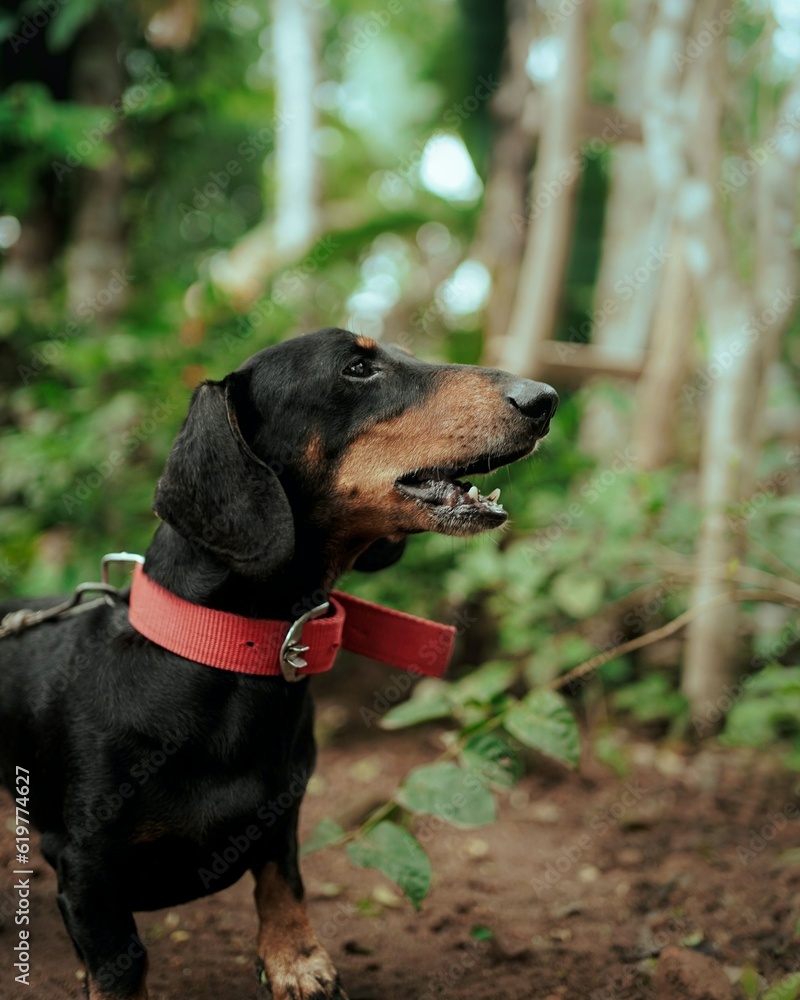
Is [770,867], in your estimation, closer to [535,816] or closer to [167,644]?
[535,816]

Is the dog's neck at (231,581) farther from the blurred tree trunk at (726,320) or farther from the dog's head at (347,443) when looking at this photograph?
the blurred tree trunk at (726,320)

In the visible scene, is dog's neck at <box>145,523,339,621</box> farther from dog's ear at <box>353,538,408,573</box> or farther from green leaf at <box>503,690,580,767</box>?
green leaf at <box>503,690,580,767</box>

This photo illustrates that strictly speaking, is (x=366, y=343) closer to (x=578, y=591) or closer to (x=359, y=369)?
(x=359, y=369)

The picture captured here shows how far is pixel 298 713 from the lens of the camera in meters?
2.20

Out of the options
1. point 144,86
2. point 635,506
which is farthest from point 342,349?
point 144,86

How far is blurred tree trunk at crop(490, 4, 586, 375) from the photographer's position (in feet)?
16.8

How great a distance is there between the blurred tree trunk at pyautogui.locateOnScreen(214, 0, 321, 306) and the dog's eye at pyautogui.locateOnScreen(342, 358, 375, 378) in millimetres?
5570

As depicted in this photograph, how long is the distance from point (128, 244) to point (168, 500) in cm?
567

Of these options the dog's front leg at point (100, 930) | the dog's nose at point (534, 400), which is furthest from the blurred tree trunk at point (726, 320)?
the dog's front leg at point (100, 930)

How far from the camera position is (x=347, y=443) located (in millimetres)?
2230

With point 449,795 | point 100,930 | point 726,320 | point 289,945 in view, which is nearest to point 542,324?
point 726,320

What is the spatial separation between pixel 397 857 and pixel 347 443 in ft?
3.66

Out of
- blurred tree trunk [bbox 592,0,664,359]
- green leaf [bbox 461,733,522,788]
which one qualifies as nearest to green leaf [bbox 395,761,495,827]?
green leaf [bbox 461,733,522,788]

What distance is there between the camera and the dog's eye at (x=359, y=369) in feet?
7.57
